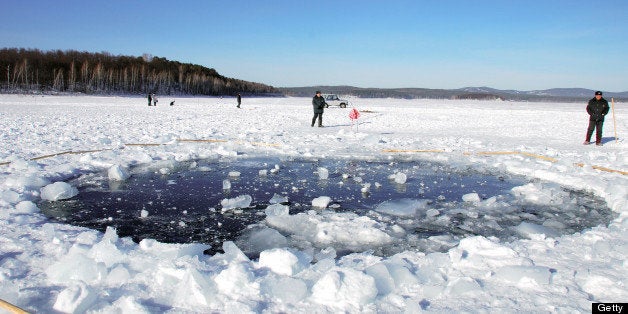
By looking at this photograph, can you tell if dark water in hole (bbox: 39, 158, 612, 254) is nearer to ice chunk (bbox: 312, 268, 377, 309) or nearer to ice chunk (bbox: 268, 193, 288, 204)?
ice chunk (bbox: 268, 193, 288, 204)

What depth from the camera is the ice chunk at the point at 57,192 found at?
17.9 ft

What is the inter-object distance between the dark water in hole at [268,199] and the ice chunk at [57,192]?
136mm

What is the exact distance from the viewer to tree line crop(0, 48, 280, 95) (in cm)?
8831

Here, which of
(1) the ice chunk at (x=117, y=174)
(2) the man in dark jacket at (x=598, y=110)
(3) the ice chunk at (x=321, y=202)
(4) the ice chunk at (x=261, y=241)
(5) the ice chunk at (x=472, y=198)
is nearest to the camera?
(4) the ice chunk at (x=261, y=241)

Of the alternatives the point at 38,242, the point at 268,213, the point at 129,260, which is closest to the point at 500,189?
the point at 268,213

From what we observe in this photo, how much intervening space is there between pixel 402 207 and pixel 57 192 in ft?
14.2

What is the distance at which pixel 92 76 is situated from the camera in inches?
3780

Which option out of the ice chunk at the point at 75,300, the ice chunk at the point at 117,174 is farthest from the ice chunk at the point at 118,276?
the ice chunk at the point at 117,174

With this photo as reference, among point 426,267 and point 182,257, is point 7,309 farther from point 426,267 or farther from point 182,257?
point 426,267

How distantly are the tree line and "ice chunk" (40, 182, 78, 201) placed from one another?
87651mm

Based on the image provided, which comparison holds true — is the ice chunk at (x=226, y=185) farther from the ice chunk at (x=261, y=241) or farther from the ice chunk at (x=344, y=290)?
the ice chunk at (x=344, y=290)

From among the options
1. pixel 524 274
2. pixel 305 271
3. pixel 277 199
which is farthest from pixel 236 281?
pixel 277 199

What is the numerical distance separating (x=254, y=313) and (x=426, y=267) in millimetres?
1449

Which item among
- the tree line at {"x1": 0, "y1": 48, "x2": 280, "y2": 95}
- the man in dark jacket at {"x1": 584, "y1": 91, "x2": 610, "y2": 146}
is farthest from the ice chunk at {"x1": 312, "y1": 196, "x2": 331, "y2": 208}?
the tree line at {"x1": 0, "y1": 48, "x2": 280, "y2": 95}
